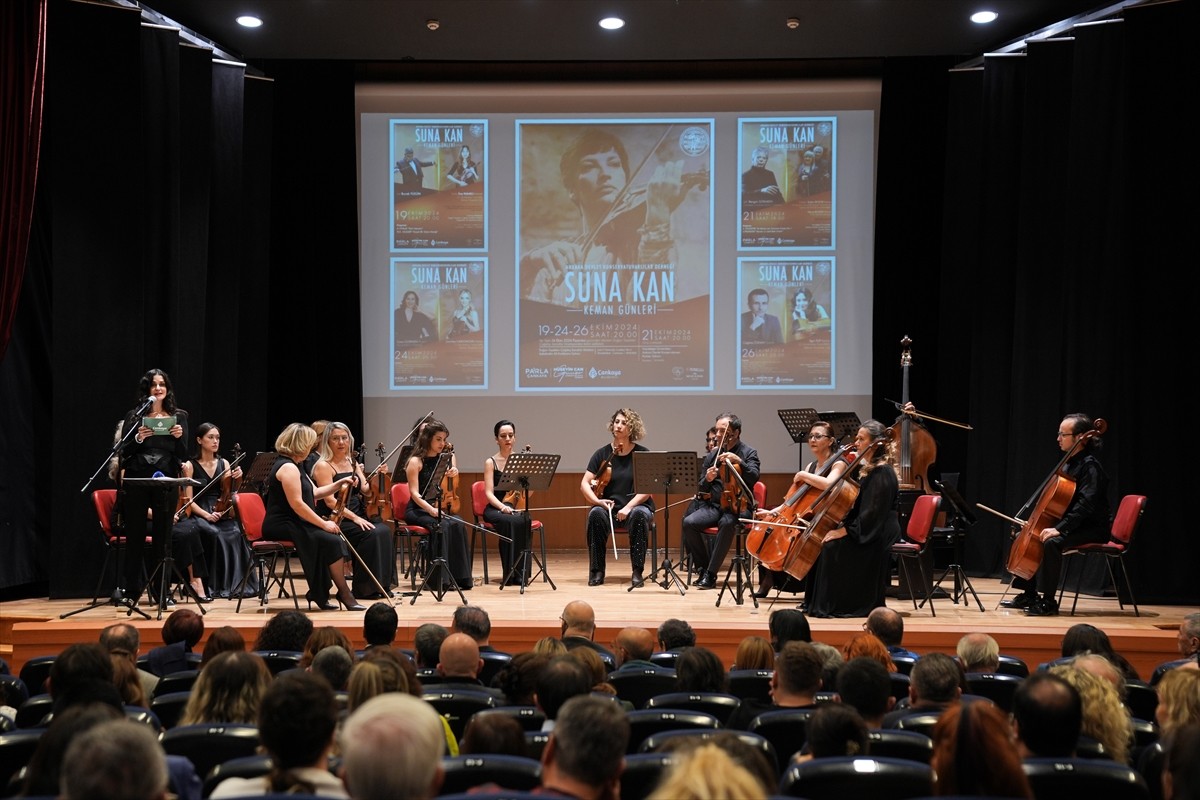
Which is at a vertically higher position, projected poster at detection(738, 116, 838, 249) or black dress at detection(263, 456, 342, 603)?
projected poster at detection(738, 116, 838, 249)

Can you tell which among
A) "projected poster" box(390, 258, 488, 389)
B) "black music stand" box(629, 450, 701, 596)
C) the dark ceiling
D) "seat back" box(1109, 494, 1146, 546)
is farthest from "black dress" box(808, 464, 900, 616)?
"projected poster" box(390, 258, 488, 389)

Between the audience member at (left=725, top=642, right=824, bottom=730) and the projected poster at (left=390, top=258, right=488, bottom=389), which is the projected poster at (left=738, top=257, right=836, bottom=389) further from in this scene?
the audience member at (left=725, top=642, right=824, bottom=730)

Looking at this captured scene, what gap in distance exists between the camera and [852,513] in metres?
7.64

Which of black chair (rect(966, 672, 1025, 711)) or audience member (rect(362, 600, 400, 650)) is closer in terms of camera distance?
black chair (rect(966, 672, 1025, 711))

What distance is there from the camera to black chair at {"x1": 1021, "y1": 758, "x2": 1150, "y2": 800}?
265 centimetres

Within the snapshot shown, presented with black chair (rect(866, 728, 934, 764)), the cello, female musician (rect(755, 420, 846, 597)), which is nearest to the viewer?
black chair (rect(866, 728, 934, 764))

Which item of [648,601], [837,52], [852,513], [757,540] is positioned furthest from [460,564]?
[837,52]

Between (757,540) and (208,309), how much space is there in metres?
5.48

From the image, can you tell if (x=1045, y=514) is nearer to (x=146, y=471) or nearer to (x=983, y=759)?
(x=983, y=759)

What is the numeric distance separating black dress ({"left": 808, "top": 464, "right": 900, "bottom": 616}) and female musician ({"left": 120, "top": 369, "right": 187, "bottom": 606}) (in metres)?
4.33

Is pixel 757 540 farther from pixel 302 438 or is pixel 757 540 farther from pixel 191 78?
pixel 191 78

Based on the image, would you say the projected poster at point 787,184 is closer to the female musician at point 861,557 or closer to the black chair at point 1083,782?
the female musician at point 861,557

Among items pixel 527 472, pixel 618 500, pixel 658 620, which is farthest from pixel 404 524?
pixel 658 620

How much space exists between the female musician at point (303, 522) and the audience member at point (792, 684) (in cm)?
462
